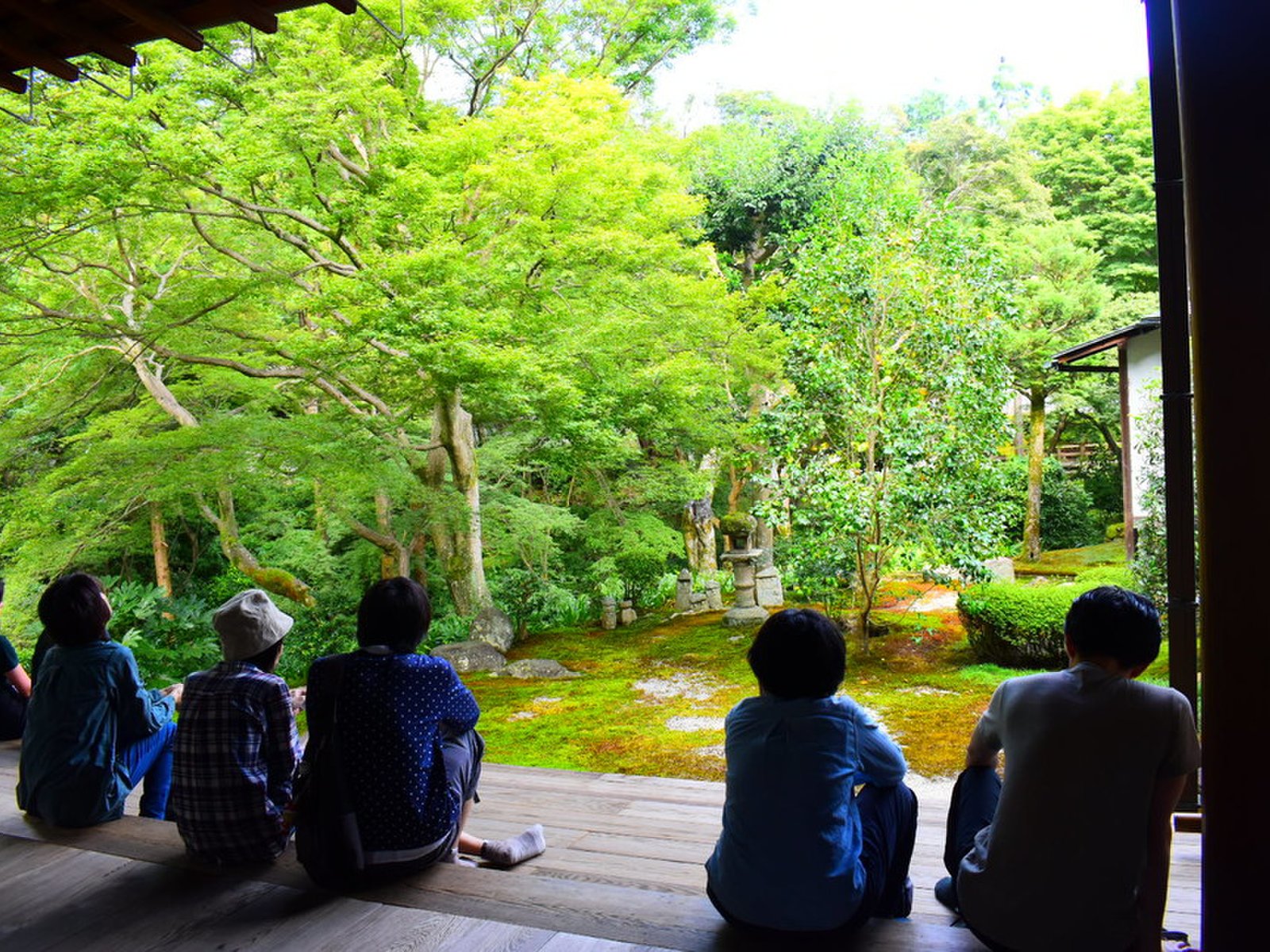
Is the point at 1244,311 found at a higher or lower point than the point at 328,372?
lower

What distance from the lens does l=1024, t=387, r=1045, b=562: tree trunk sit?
11.5 metres

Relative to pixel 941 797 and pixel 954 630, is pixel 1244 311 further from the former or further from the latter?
pixel 954 630

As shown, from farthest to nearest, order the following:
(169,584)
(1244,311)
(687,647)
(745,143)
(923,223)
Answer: (745,143) → (169,584) → (687,647) → (923,223) → (1244,311)

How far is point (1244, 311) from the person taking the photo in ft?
5.09

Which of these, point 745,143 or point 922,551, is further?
point 745,143

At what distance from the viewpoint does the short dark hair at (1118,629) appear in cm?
157

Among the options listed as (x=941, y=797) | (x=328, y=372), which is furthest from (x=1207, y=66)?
(x=328, y=372)

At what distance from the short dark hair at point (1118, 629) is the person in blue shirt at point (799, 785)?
0.42 metres

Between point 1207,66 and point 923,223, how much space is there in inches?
226

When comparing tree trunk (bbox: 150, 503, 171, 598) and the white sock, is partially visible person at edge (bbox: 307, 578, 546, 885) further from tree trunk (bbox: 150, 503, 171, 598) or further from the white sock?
tree trunk (bbox: 150, 503, 171, 598)

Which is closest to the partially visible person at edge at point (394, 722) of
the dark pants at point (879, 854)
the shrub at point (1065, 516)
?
the dark pants at point (879, 854)

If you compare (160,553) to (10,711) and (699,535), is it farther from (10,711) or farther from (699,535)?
(10,711)

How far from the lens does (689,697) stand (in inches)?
274

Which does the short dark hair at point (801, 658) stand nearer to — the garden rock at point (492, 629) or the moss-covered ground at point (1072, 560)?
the garden rock at point (492, 629)
